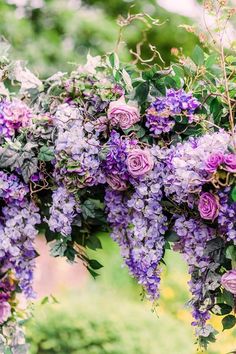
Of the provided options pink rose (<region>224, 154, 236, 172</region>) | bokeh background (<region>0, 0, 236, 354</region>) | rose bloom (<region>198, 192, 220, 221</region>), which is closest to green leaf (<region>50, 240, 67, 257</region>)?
bokeh background (<region>0, 0, 236, 354</region>)

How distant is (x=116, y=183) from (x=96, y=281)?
6018mm

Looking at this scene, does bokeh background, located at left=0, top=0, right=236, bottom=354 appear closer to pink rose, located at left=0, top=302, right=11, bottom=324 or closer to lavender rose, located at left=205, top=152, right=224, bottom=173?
pink rose, located at left=0, top=302, right=11, bottom=324

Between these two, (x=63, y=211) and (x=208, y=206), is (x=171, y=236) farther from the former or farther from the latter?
(x=63, y=211)

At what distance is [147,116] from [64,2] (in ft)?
18.2

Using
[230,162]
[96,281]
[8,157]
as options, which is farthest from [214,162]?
[96,281]

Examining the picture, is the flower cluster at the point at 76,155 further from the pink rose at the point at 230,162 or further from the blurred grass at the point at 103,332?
the blurred grass at the point at 103,332

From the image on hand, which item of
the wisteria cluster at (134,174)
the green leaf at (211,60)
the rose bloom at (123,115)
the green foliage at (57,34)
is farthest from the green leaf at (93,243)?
the green foliage at (57,34)

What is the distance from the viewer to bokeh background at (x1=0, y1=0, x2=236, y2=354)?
13.0 ft

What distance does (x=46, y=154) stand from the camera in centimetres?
221

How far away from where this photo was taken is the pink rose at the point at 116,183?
7.03ft

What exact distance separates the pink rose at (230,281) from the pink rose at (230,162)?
310mm

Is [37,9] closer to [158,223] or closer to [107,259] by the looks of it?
[107,259]

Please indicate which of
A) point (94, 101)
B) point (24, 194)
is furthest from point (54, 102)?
point (24, 194)

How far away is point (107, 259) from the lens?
8.83 metres
